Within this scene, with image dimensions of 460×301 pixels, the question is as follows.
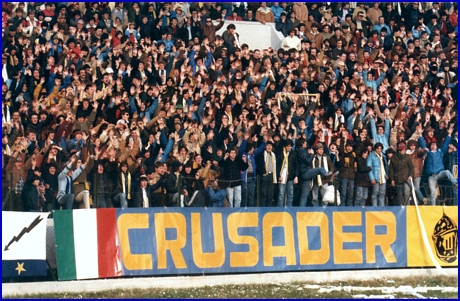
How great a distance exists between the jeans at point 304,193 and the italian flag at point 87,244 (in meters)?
3.70

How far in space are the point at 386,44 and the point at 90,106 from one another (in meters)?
8.91

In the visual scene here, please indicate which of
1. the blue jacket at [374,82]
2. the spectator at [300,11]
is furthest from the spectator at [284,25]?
the blue jacket at [374,82]

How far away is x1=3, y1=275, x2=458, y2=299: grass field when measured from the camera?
665 inches

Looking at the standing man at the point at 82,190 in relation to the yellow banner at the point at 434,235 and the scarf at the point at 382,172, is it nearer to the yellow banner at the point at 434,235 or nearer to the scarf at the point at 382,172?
the scarf at the point at 382,172

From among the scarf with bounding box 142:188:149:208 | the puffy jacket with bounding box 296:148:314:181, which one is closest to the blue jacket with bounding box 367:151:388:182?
the puffy jacket with bounding box 296:148:314:181

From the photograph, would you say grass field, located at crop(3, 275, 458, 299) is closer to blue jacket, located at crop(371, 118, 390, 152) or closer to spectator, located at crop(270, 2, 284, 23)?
blue jacket, located at crop(371, 118, 390, 152)

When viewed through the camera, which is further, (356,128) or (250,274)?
(356,128)

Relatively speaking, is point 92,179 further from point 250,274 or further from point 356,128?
point 356,128

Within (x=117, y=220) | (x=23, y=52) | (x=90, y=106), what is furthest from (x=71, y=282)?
(x=23, y=52)

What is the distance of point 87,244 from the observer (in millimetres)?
16859

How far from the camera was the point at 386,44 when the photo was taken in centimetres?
2514

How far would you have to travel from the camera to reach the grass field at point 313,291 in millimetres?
16891

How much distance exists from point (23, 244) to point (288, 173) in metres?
5.24

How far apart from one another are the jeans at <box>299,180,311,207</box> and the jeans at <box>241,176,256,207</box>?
99 cm
